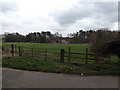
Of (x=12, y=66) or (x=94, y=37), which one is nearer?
(x=12, y=66)

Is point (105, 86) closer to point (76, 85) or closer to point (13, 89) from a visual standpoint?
point (76, 85)

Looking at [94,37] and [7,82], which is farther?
[94,37]

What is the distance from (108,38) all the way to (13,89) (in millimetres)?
6077

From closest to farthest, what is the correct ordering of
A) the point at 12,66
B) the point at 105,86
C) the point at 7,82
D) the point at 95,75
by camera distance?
the point at 105,86 < the point at 7,82 < the point at 95,75 < the point at 12,66

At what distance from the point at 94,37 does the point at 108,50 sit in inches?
49.2

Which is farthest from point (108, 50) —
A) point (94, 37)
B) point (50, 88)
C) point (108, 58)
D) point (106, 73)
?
point (50, 88)

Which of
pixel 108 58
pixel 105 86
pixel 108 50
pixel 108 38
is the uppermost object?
pixel 108 38

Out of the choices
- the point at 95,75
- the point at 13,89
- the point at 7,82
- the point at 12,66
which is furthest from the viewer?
the point at 12,66

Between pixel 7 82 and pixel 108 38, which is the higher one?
pixel 108 38

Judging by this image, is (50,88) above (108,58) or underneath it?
underneath

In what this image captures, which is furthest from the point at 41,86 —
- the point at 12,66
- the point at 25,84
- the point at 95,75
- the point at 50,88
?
the point at 12,66

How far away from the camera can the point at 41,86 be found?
4.32 meters

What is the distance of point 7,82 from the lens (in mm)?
4742

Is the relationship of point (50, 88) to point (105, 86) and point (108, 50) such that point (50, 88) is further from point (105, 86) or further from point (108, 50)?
point (108, 50)
